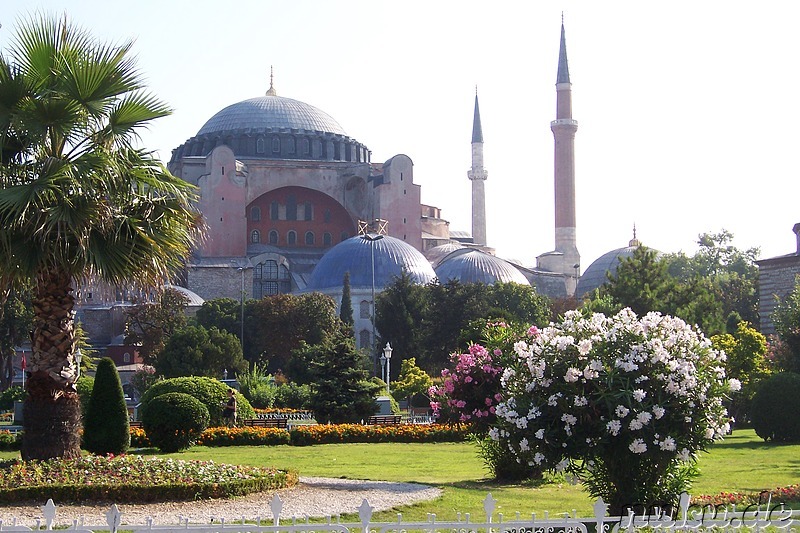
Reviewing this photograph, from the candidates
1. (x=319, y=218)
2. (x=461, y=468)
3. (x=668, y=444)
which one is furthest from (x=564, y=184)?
(x=668, y=444)

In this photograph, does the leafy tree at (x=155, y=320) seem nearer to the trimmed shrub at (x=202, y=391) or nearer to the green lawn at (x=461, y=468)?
the trimmed shrub at (x=202, y=391)

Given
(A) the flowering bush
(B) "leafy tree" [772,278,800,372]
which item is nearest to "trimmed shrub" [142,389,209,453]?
(A) the flowering bush

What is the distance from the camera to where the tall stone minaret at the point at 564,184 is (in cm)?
6525

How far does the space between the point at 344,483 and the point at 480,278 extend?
47826 millimetres

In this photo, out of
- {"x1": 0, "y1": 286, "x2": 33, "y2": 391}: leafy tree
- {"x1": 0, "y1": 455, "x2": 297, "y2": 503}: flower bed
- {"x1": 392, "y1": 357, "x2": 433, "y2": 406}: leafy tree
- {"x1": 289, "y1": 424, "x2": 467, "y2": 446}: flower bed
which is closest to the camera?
{"x1": 0, "y1": 455, "x2": 297, "y2": 503}: flower bed

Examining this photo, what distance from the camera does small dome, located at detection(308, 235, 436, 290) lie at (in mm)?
56656

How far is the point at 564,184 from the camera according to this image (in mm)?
65625

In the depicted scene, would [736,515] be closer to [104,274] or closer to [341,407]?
[104,274]

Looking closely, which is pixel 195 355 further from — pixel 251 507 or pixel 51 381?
pixel 251 507

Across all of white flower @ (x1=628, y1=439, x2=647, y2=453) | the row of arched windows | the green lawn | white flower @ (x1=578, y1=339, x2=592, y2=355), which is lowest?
the green lawn

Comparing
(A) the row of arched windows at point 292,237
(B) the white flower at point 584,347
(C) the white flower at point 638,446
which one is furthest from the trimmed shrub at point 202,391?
(A) the row of arched windows at point 292,237

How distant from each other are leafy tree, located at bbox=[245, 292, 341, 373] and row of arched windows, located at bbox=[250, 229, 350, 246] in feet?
60.5

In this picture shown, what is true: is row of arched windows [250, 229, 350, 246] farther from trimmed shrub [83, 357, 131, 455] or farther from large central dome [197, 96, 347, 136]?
trimmed shrub [83, 357, 131, 455]

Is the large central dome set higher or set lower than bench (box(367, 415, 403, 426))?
higher
